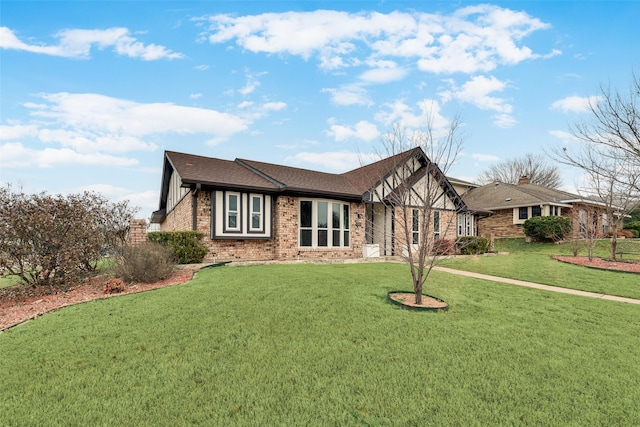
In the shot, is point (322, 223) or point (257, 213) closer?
point (257, 213)

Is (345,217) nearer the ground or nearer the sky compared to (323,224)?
A: nearer the sky

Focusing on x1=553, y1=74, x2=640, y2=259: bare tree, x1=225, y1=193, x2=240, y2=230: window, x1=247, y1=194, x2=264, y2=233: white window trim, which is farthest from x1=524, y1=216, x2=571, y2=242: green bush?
x1=225, y1=193, x2=240, y2=230: window

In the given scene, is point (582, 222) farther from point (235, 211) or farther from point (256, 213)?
point (235, 211)

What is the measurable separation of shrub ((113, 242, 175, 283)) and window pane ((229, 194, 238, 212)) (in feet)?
12.9

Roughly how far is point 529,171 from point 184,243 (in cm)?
4794

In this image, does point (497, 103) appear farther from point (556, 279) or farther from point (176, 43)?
point (176, 43)

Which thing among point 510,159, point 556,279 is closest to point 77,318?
point 556,279

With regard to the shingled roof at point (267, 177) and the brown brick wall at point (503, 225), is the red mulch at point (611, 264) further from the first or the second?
the brown brick wall at point (503, 225)

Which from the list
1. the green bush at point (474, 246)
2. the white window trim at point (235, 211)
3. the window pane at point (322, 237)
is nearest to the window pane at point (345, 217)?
the window pane at point (322, 237)

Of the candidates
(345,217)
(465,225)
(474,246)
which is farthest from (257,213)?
(465,225)

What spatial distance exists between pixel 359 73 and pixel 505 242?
1814cm

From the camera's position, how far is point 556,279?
9727 mm

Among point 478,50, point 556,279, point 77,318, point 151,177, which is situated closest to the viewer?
point 77,318

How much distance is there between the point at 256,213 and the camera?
516 inches
